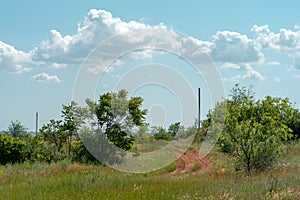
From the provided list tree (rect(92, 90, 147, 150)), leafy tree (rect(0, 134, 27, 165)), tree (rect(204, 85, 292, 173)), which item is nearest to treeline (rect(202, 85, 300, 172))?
tree (rect(204, 85, 292, 173))

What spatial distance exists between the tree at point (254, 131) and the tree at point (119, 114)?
8.49 m

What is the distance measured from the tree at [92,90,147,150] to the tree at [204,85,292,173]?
27.9 ft

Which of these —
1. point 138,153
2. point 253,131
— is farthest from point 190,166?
point 253,131

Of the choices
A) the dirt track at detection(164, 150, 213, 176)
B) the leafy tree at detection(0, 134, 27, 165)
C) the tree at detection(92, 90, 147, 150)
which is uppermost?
the tree at detection(92, 90, 147, 150)

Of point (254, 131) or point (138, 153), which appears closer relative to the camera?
point (254, 131)

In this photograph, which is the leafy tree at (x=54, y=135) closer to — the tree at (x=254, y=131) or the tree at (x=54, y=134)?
the tree at (x=54, y=134)

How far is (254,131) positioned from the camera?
15469mm

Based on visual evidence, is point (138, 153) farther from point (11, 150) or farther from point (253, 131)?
point (253, 131)

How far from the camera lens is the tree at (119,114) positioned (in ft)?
79.5

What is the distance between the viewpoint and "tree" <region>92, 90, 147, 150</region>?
79.5 ft

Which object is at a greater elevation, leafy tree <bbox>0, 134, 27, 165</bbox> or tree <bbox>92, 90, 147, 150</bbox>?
tree <bbox>92, 90, 147, 150</bbox>

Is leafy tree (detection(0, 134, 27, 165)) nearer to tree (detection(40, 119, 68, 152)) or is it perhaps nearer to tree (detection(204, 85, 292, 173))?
tree (detection(40, 119, 68, 152))

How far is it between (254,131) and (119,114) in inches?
421

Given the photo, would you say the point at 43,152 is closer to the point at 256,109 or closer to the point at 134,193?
the point at 256,109
